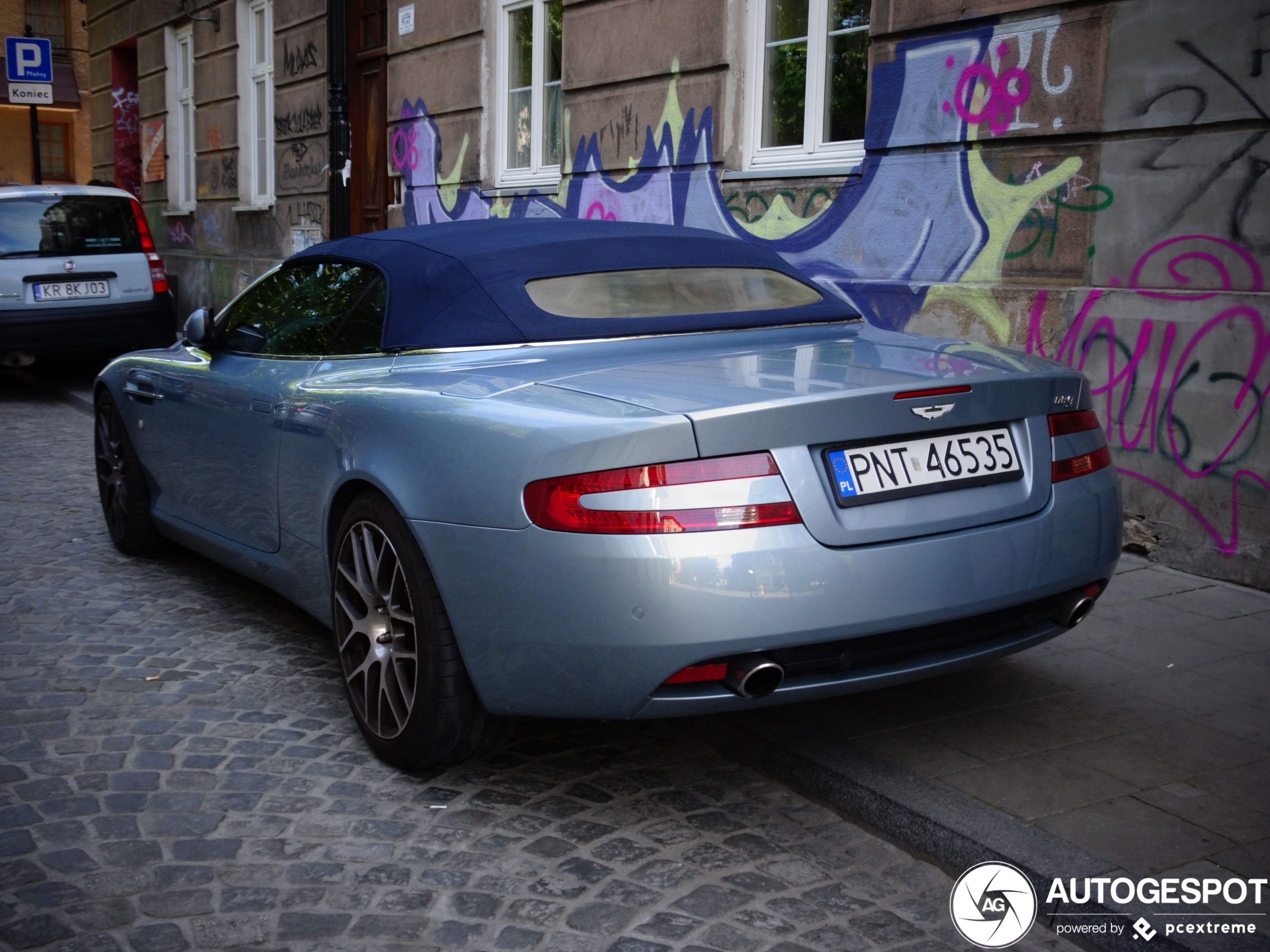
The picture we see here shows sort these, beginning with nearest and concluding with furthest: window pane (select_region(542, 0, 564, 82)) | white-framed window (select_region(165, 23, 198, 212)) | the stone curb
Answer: the stone curb → window pane (select_region(542, 0, 564, 82)) → white-framed window (select_region(165, 23, 198, 212))

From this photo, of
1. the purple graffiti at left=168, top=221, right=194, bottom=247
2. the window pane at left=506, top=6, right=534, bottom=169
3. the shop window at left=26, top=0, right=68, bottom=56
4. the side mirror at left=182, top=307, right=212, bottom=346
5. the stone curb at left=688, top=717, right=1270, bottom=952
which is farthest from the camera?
the shop window at left=26, top=0, right=68, bottom=56

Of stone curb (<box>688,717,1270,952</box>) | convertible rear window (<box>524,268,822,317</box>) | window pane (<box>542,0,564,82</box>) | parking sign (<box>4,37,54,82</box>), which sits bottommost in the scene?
stone curb (<box>688,717,1270,952</box>)

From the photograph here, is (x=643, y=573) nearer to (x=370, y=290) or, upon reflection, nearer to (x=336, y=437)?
(x=336, y=437)

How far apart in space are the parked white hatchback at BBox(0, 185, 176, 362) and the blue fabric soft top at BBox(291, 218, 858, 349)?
792 cm

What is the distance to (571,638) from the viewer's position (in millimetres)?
2828

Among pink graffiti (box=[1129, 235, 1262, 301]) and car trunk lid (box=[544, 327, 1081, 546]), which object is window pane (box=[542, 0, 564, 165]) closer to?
pink graffiti (box=[1129, 235, 1262, 301])

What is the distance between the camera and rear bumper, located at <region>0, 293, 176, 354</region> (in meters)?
11.2

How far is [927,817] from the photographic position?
9.95 feet

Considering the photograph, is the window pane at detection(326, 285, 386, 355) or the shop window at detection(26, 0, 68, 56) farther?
the shop window at detection(26, 0, 68, 56)

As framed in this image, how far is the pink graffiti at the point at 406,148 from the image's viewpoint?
12461 mm

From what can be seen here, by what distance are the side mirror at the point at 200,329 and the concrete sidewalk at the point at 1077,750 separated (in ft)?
8.18

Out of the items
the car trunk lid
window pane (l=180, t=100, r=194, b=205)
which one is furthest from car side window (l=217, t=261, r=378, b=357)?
window pane (l=180, t=100, r=194, b=205)

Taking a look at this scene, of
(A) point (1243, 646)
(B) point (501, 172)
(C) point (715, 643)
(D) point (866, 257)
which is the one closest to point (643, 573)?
(C) point (715, 643)

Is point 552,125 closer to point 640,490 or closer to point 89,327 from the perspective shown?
point 89,327
